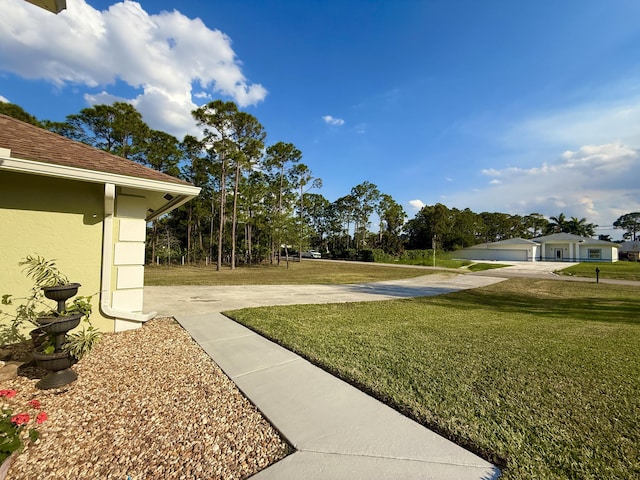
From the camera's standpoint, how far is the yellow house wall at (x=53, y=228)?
11.8 feet

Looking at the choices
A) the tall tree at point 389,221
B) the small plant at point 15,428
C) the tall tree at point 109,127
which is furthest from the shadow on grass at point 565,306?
the tall tree at point 389,221

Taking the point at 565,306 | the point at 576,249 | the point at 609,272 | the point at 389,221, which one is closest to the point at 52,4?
the point at 565,306

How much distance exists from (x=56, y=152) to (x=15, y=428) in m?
3.78

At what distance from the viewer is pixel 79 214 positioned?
159 inches

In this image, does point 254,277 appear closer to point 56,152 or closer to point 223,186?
point 223,186

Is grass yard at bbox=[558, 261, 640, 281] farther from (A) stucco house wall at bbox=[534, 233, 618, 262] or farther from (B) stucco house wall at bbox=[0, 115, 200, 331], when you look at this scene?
(B) stucco house wall at bbox=[0, 115, 200, 331]

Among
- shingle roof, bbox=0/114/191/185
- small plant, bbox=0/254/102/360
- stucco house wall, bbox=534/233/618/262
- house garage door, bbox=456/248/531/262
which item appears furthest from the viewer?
house garage door, bbox=456/248/531/262

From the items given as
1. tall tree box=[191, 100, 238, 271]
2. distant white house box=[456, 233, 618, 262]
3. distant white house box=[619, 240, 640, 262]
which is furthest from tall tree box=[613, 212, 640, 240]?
tall tree box=[191, 100, 238, 271]

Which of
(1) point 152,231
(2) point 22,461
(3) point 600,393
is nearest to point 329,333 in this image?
(3) point 600,393

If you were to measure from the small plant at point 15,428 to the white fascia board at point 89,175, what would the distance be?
2.64 meters

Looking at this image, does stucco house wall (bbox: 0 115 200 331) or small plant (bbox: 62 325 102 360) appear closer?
small plant (bbox: 62 325 102 360)

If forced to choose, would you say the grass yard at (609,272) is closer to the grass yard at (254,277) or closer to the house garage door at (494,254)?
the grass yard at (254,277)

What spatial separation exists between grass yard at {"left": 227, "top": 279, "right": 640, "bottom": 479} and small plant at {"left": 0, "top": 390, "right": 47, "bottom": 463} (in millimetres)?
2458

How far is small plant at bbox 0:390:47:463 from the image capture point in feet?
5.11
